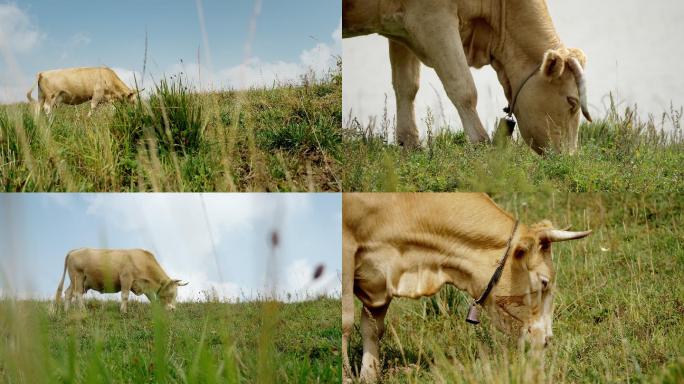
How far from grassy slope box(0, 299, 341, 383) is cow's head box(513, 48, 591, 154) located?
2.34 m

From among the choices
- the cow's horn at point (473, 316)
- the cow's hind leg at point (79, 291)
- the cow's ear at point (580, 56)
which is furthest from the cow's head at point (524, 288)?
the cow's hind leg at point (79, 291)

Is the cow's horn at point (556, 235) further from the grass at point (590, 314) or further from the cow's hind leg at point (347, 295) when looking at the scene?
the cow's hind leg at point (347, 295)

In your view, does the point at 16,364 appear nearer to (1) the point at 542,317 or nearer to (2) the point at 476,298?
(2) the point at 476,298

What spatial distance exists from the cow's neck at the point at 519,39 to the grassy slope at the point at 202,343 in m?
2.65

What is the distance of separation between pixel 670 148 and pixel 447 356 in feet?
7.05

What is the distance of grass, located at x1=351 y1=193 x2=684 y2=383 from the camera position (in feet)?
11.6

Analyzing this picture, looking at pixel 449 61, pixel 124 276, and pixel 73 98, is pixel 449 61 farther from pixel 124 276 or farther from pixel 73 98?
pixel 73 98

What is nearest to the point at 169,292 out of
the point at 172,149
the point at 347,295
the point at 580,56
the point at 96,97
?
the point at 172,149

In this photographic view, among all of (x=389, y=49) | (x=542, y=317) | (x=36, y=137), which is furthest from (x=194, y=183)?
(x=389, y=49)

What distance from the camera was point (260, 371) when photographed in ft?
7.11

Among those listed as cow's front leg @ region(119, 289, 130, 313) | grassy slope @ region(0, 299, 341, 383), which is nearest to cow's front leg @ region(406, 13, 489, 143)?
grassy slope @ region(0, 299, 341, 383)

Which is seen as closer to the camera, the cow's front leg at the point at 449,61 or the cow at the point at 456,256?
the cow at the point at 456,256

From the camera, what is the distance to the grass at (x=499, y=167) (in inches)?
150

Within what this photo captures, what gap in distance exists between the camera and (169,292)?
11.2ft
